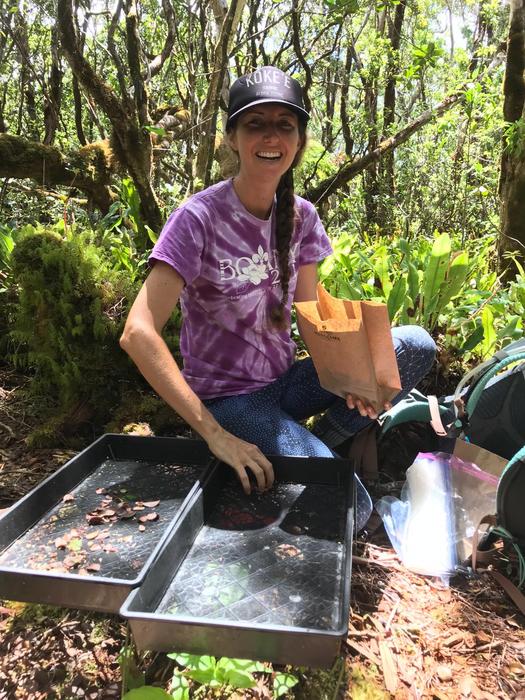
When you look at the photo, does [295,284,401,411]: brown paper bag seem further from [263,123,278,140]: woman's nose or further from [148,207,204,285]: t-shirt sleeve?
[263,123,278,140]: woman's nose

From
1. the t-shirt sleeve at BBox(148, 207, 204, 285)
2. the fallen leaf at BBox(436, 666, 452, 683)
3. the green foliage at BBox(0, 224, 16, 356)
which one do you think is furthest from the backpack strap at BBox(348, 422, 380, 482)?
the green foliage at BBox(0, 224, 16, 356)

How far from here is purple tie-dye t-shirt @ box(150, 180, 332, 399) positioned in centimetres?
159

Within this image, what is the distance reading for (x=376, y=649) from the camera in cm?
126

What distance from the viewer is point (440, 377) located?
2480 millimetres

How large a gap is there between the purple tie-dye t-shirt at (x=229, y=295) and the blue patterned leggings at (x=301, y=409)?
5cm

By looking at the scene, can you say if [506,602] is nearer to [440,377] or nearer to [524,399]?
[524,399]

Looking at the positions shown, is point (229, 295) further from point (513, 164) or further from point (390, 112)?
point (390, 112)

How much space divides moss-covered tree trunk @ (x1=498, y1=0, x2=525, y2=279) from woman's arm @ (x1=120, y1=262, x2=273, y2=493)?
303cm

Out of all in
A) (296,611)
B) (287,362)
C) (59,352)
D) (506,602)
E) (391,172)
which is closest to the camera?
(296,611)

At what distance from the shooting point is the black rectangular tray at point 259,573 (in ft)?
3.07

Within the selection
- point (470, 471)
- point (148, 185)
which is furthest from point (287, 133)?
point (148, 185)

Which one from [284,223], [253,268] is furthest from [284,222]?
[253,268]

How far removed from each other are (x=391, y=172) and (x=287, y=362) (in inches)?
259

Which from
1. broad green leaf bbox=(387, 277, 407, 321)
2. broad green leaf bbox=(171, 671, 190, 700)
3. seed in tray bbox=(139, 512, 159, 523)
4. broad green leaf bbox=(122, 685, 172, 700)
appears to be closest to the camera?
broad green leaf bbox=(122, 685, 172, 700)
